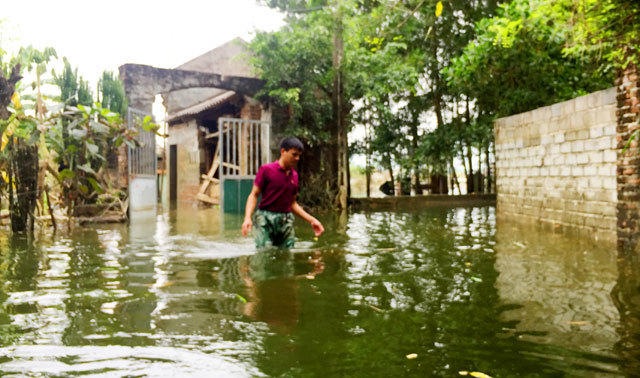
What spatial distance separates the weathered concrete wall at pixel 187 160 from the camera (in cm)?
2117

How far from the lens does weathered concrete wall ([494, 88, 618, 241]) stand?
24.9 feet

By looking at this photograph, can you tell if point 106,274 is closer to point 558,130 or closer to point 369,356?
point 369,356

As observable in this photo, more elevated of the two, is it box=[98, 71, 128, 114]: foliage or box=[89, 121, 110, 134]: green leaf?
box=[98, 71, 128, 114]: foliage

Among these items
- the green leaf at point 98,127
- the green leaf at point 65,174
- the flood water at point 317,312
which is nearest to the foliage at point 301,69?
the green leaf at point 98,127

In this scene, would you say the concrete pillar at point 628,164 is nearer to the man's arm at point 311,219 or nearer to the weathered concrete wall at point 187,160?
the man's arm at point 311,219

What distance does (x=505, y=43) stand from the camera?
34.4 ft

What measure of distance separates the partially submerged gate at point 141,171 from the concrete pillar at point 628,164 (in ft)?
30.3

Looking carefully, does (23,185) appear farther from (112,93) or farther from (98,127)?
(112,93)

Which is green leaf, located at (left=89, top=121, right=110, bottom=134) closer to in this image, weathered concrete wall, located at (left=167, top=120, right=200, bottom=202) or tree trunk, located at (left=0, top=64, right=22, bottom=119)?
tree trunk, located at (left=0, top=64, right=22, bottom=119)

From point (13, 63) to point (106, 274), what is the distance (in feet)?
17.2

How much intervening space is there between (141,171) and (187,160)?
9.21m

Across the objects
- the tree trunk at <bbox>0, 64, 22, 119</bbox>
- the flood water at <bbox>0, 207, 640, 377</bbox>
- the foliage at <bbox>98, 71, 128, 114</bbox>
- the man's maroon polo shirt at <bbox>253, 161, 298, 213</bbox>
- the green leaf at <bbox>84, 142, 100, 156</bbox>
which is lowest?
the flood water at <bbox>0, 207, 640, 377</bbox>

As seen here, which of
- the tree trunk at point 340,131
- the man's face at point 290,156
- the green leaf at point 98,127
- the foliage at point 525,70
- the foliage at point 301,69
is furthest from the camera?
the tree trunk at point 340,131

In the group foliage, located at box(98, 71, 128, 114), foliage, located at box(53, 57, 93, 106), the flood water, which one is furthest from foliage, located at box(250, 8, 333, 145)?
the flood water
